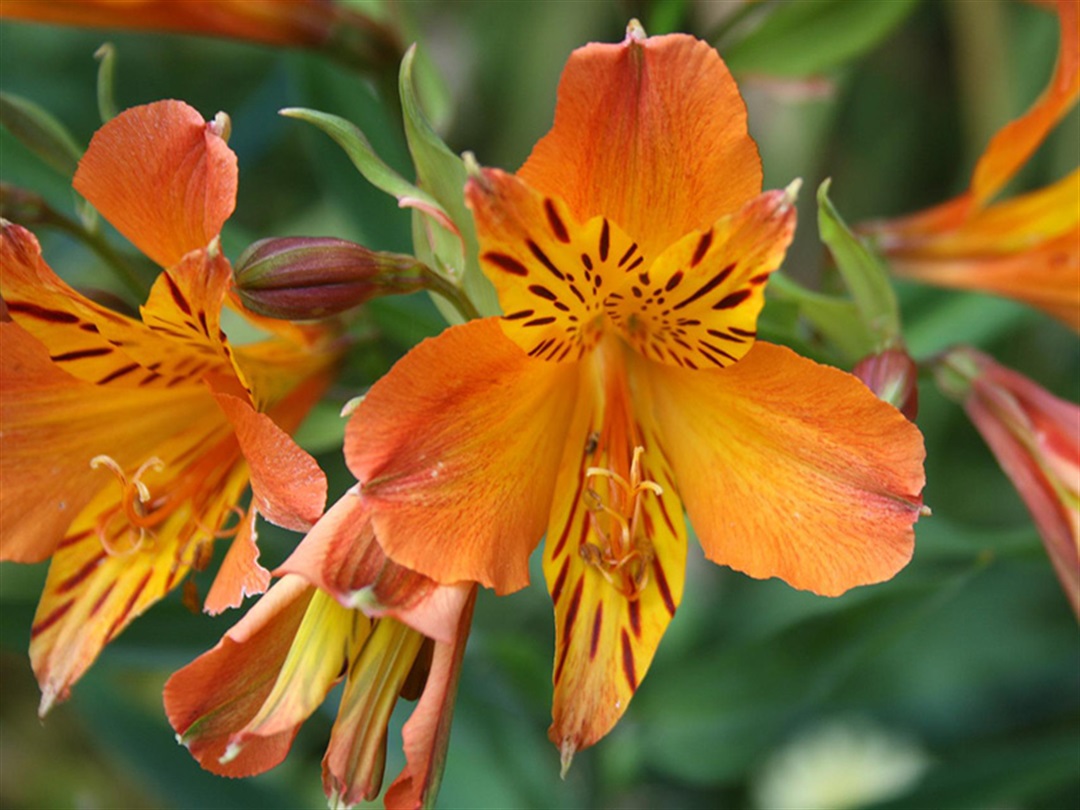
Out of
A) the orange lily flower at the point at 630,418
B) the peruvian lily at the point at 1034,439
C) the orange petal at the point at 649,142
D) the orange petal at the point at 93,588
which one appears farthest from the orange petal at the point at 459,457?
the peruvian lily at the point at 1034,439

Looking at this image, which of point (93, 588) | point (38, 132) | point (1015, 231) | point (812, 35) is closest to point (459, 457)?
point (93, 588)

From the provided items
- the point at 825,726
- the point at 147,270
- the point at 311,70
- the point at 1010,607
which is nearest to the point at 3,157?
the point at 147,270

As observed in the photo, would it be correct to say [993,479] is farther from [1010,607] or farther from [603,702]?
[603,702]

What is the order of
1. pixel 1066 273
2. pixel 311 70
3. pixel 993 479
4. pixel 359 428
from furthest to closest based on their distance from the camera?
pixel 993 479 < pixel 311 70 < pixel 1066 273 < pixel 359 428

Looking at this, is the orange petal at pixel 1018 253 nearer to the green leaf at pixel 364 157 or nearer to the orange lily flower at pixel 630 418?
the orange lily flower at pixel 630 418

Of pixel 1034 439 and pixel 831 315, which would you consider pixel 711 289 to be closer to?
pixel 831 315

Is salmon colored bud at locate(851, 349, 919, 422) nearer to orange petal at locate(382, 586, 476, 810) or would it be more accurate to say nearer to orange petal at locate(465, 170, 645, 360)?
orange petal at locate(465, 170, 645, 360)
